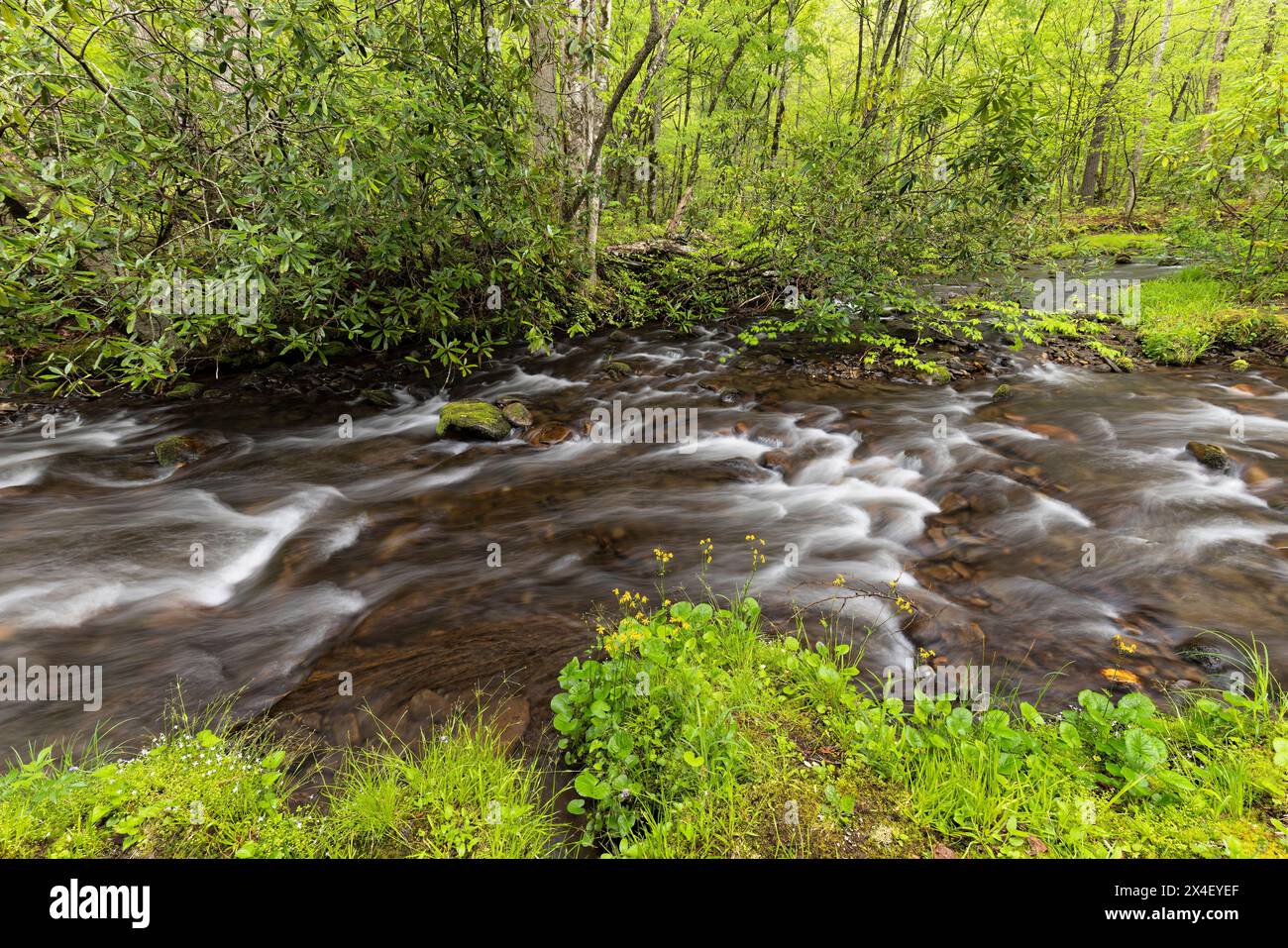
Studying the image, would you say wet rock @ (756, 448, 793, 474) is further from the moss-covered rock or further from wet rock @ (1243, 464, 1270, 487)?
the moss-covered rock

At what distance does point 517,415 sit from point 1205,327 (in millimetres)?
11539

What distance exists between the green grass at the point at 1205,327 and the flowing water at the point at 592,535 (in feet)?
2.22

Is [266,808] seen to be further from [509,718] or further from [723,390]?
[723,390]

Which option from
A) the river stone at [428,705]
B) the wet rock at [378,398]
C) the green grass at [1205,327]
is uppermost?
the green grass at [1205,327]

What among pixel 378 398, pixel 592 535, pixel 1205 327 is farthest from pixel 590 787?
pixel 1205 327

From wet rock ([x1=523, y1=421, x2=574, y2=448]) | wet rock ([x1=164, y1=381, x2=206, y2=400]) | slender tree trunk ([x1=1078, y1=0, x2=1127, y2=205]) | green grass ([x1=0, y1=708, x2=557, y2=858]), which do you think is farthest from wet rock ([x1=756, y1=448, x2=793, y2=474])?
slender tree trunk ([x1=1078, y1=0, x2=1127, y2=205])

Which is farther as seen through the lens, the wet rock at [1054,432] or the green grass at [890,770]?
the wet rock at [1054,432]

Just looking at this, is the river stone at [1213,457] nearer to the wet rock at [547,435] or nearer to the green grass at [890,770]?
Answer: the green grass at [890,770]

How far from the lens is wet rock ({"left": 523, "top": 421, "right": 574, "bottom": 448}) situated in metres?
7.25

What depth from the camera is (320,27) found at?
4355 millimetres

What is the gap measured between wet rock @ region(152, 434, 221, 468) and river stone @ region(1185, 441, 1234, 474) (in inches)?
447

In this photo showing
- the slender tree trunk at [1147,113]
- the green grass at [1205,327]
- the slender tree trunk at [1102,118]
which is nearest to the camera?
the green grass at [1205,327]

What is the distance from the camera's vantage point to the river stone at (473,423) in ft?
23.7

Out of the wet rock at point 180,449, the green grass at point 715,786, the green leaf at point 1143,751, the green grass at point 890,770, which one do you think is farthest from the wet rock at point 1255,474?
the wet rock at point 180,449
